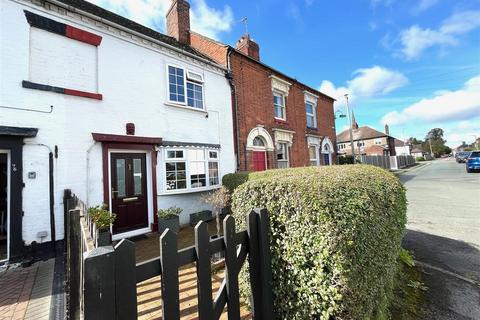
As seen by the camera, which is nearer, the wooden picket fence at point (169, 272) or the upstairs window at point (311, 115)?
the wooden picket fence at point (169, 272)

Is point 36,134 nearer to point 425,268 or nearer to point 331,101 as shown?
point 425,268

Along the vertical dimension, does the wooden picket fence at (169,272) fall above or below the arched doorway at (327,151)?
below

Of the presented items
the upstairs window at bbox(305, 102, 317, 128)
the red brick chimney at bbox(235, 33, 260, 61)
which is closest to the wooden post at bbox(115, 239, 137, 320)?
the red brick chimney at bbox(235, 33, 260, 61)

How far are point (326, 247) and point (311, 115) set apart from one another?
16182 millimetres

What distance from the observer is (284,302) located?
8.25 feet

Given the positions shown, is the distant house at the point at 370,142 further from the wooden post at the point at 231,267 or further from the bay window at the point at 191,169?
the wooden post at the point at 231,267

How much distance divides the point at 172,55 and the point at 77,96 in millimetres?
3697

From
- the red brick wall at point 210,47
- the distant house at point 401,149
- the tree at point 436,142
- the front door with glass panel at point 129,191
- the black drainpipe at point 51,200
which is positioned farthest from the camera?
the tree at point 436,142

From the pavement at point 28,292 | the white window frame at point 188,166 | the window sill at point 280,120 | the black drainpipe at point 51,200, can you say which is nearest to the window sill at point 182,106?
the white window frame at point 188,166

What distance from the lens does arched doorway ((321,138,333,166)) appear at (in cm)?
1784

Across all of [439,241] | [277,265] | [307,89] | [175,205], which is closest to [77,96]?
[175,205]

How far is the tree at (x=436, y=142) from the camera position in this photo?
108 metres

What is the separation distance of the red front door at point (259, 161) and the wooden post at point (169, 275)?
10408 millimetres

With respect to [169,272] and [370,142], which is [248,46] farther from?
[370,142]
